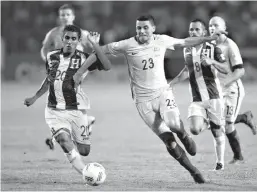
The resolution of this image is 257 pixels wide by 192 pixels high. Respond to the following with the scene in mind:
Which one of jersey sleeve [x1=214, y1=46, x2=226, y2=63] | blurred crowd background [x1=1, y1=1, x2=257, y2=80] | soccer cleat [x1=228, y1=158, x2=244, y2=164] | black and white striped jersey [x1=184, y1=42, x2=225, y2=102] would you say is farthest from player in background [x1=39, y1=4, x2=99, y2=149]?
blurred crowd background [x1=1, y1=1, x2=257, y2=80]

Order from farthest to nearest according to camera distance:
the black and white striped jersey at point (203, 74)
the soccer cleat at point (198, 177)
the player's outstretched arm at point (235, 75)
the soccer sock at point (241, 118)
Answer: the soccer sock at point (241, 118)
the player's outstretched arm at point (235, 75)
the black and white striped jersey at point (203, 74)
the soccer cleat at point (198, 177)

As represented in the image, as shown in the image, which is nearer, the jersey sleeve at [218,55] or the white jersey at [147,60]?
the white jersey at [147,60]

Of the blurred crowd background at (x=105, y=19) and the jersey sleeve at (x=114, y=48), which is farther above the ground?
the jersey sleeve at (x=114, y=48)

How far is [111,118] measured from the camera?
15.4m

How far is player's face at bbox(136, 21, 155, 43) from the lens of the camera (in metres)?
7.44

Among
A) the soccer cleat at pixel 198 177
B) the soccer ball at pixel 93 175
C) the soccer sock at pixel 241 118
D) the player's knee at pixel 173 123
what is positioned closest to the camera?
the soccer ball at pixel 93 175

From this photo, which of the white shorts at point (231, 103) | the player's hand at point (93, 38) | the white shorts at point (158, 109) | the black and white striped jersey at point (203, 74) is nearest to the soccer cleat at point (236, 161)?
the white shorts at point (231, 103)

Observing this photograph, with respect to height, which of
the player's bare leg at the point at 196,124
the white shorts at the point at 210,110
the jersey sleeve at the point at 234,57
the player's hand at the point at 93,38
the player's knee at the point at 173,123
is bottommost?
the player's bare leg at the point at 196,124

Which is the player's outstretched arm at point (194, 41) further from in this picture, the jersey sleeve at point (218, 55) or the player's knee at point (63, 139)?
the player's knee at point (63, 139)

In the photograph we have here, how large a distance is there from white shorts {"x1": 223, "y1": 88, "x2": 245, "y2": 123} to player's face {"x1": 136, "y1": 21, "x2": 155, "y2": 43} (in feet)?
6.75

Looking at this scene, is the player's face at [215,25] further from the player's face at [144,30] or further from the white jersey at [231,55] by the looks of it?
the player's face at [144,30]

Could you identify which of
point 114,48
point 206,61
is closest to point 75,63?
point 114,48

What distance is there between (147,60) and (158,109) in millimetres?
580

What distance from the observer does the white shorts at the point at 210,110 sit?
8.42 m
